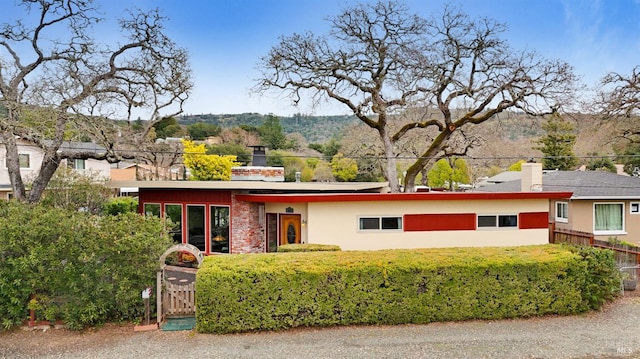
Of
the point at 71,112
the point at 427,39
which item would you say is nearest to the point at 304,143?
the point at 427,39

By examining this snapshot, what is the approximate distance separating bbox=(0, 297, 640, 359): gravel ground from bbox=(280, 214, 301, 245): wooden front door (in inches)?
206

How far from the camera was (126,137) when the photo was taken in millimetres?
16281

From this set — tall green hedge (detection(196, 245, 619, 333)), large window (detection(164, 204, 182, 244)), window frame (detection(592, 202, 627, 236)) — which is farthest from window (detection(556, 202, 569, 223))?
large window (detection(164, 204, 182, 244))

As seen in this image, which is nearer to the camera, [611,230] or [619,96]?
[611,230]

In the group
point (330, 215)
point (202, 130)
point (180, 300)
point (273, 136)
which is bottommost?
point (180, 300)

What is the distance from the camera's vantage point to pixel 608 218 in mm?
16391

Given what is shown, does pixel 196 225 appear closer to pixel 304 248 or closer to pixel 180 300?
pixel 304 248

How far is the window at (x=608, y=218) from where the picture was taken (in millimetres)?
16312

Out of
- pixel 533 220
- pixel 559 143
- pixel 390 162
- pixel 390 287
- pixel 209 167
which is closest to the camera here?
pixel 390 287

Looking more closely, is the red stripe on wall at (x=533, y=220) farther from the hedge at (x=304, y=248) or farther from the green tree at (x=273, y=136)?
the green tree at (x=273, y=136)

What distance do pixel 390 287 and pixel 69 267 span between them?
6.47m

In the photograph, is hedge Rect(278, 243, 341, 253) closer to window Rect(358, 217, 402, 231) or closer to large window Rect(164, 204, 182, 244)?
window Rect(358, 217, 402, 231)

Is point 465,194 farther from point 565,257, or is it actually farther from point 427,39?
point 427,39

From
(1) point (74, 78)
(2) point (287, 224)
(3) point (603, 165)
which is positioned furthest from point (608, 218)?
(3) point (603, 165)
